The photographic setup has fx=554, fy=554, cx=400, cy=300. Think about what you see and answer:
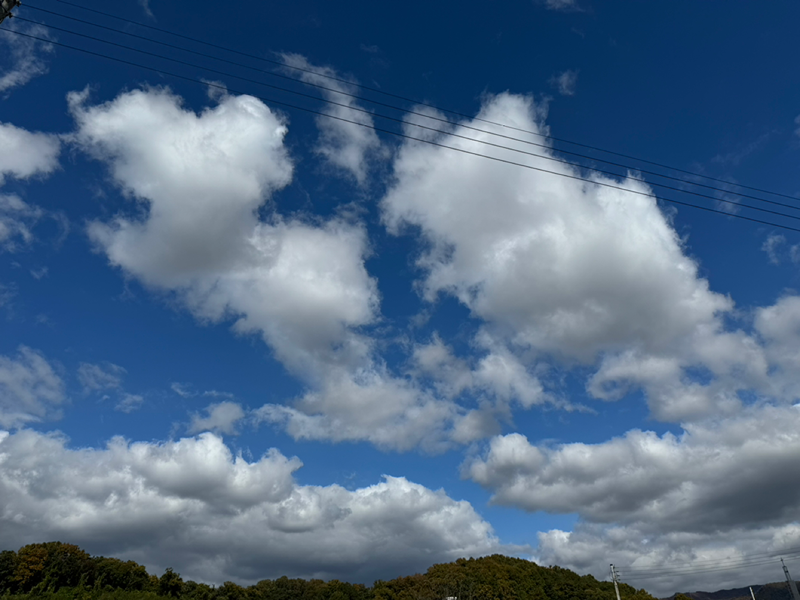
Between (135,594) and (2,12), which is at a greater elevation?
(2,12)

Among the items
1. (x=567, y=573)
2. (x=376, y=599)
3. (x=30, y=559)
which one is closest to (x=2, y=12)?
(x=30, y=559)

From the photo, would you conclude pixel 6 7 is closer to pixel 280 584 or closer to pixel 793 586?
pixel 793 586

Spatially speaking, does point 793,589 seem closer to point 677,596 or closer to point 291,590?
point 677,596

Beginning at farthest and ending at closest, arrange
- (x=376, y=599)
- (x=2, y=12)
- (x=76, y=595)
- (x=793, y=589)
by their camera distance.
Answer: (x=376, y=599) < (x=76, y=595) < (x=793, y=589) < (x=2, y=12)

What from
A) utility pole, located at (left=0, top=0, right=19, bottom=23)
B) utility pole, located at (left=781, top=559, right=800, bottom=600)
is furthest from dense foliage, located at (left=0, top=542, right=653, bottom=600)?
utility pole, located at (left=0, top=0, right=19, bottom=23)

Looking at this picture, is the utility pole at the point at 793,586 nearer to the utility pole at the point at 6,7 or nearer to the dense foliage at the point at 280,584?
the dense foliage at the point at 280,584

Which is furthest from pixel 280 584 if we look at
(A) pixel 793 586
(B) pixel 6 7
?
(B) pixel 6 7

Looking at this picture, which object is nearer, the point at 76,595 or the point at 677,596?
the point at 76,595

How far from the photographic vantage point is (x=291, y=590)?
Answer: 181 metres

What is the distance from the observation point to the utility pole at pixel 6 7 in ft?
77.0

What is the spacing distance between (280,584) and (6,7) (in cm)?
19549

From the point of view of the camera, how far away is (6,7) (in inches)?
927

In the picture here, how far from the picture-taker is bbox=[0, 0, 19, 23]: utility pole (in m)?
23.5

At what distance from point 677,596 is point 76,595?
16688 cm
